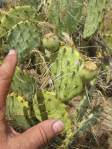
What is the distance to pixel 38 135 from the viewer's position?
1.29 metres

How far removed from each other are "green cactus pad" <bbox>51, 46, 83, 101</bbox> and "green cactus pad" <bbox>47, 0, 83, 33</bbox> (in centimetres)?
54

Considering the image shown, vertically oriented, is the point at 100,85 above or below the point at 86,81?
below

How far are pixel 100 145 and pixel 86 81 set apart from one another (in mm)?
505

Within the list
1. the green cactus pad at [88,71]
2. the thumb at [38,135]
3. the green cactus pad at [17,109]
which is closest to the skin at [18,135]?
the thumb at [38,135]

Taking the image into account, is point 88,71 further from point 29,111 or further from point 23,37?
point 23,37

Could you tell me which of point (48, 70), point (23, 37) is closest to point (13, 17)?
point (23, 37)

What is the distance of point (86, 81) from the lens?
210cm

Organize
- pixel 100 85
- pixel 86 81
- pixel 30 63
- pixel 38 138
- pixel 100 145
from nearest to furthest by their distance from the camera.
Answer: pixel 38 138 < pixel 86 81 < pixel 100 145 < pixel 100 85 < pixel 30 63

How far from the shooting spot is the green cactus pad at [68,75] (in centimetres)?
216

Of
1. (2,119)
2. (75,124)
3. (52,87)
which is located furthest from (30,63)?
(2,119)

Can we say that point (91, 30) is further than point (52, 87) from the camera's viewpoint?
Yes

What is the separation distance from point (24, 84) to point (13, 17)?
675 millimetres

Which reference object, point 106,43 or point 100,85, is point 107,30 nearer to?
point 106,43

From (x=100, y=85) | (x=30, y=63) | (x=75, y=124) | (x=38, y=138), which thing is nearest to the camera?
(x=38, y=138)
